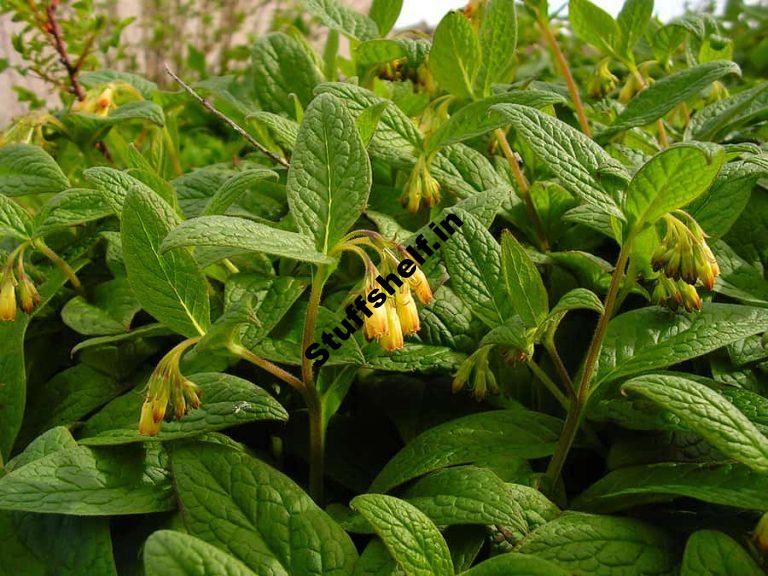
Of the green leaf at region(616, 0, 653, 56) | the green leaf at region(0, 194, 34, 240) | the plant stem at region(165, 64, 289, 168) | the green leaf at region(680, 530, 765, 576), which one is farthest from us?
the green leaf at region(616, 0, 653, 56)

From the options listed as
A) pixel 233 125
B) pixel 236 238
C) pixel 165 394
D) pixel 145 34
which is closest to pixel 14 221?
pixel 233 125

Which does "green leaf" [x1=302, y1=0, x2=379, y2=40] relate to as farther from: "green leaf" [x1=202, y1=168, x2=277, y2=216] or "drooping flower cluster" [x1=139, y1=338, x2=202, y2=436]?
"drooping flower cluster" [x1=139, y1=338, x2=202, y2=436]

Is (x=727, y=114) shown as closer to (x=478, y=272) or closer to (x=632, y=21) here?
(x=632, y=21)

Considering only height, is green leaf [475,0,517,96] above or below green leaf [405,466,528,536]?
above

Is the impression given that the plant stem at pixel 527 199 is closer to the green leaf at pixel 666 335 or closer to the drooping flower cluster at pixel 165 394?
the green leaf at pixel 666 335

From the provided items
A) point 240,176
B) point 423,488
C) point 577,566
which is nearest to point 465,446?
point 423,488

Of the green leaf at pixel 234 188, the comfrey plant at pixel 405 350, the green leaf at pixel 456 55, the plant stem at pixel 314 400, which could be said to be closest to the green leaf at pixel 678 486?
the comfrey plant at pixel 405 350

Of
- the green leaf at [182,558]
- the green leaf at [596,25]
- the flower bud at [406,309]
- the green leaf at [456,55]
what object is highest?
the green leaf at [596,25]

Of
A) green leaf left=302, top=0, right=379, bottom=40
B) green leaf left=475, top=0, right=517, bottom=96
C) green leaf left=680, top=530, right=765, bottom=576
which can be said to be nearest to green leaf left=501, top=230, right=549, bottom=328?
green leaf left=680, top=530, right=765, bottom=576
